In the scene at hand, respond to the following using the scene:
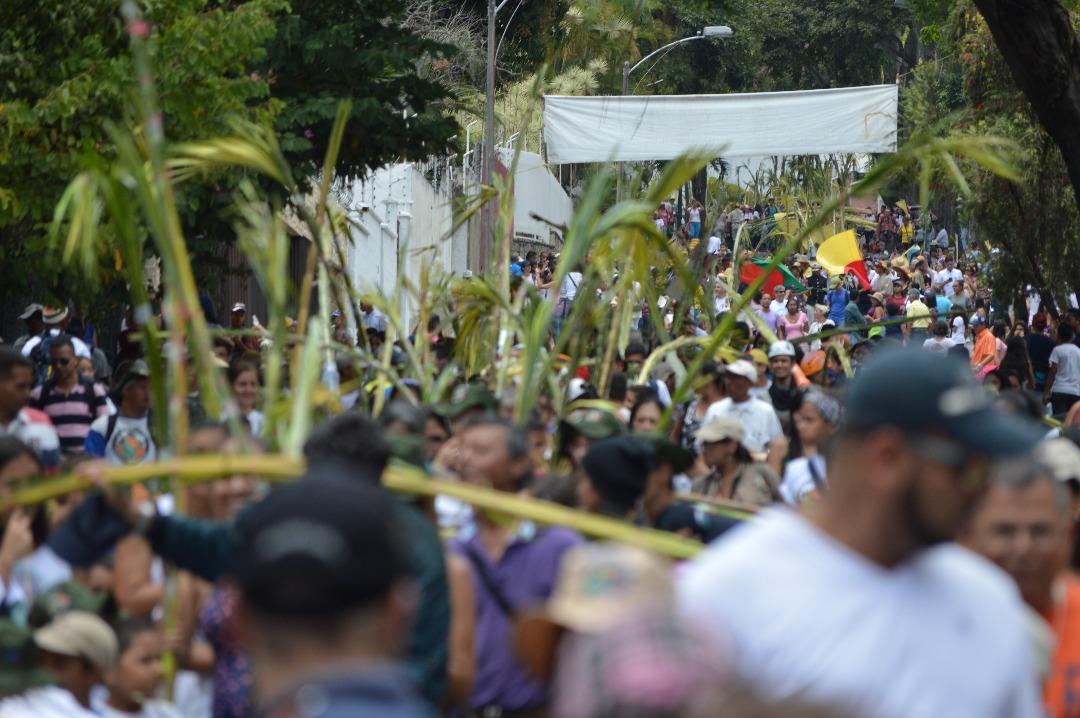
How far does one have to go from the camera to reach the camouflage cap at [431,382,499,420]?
22.6 feet

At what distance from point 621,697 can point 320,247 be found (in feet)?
18.8

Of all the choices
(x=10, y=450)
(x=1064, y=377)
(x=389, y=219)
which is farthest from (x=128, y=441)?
(x=389, y=219)

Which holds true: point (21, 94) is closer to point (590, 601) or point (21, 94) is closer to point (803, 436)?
point (803, 436)

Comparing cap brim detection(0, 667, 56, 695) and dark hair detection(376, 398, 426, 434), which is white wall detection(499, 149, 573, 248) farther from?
cap brim detection(0, 667, 56, 695)

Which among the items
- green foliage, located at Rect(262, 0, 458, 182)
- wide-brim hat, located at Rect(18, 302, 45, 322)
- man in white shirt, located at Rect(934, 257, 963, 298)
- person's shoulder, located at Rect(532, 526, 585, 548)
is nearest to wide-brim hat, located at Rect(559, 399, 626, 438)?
person's shoulder, located at Rect(532, 526, 585, 548)

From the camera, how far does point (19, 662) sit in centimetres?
424

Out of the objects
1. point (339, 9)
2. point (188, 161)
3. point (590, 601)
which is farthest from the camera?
point (339, 9)

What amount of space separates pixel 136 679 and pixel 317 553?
2.81 m

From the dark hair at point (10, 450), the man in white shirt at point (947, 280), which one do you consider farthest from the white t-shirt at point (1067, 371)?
the man in white shirt at point (947, 280)

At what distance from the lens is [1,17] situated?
11.1m

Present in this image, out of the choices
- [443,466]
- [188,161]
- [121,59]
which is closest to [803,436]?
[443,466]

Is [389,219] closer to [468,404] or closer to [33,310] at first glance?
[33,310]

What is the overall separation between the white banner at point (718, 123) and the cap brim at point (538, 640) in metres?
15.8

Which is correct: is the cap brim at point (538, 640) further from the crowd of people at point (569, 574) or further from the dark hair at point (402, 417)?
the dark hair at point (402, 417)
